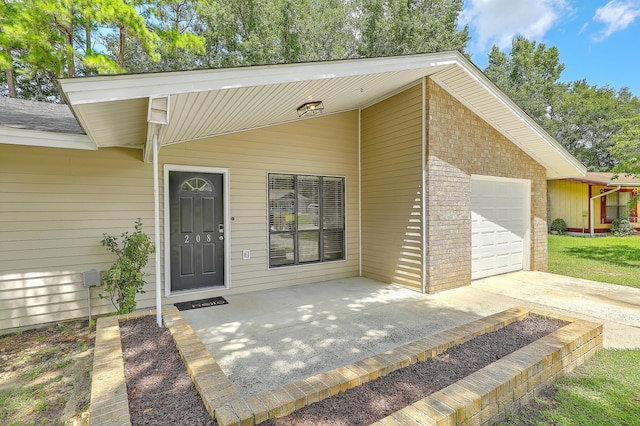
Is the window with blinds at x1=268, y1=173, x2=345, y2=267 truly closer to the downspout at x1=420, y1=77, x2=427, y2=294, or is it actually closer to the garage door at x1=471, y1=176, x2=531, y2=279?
the downspout at x1=420, y1=77, x2=427, y2=294

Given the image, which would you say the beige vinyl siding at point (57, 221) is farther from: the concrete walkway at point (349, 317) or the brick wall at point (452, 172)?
the brick wall at point (452, 172)

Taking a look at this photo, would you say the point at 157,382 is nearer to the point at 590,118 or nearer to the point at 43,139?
the point at 43,139

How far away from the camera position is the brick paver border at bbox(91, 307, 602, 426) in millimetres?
1815

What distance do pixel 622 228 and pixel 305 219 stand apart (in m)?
15.5

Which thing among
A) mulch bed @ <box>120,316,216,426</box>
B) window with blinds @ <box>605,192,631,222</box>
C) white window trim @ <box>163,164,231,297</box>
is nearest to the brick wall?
white window trim @ <box>163,164,231,297</box>

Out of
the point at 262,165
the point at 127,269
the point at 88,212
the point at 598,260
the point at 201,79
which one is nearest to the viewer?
the point at 201,79

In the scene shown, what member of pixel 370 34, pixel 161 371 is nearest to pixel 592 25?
pixel 370 34

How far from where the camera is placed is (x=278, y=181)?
5.72m

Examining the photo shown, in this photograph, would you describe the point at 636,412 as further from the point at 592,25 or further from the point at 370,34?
the point at 592,25

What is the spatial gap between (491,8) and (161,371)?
770 inches

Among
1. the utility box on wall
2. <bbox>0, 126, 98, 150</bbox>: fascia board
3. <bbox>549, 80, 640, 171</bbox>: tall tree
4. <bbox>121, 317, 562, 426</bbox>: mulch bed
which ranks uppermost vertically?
<bbox>549, 80, 640, 171</bbox>: tall tree

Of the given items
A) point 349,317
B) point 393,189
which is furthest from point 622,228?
point 349,317

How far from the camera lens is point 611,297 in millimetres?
5008

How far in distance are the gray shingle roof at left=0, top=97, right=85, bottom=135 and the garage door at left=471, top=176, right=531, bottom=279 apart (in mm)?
6594
